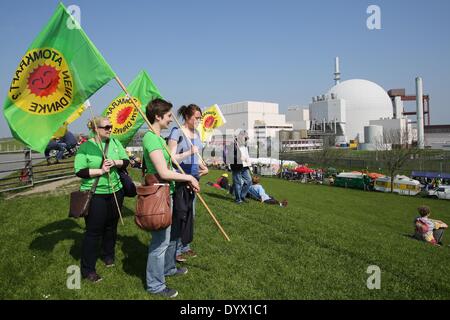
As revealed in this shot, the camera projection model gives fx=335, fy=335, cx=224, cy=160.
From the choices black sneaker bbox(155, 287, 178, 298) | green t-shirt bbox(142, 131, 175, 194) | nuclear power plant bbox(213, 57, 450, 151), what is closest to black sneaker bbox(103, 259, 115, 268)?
black sneaker bbox(155, 287, 178, 298)

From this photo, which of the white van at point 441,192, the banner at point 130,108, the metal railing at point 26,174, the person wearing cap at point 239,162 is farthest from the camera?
the white van at point 441,192

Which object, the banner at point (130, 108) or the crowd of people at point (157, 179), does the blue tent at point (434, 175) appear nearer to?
the banner at point (130, 108)

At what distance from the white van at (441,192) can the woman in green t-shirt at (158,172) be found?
29.7 m

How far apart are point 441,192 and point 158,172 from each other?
99.4 feet

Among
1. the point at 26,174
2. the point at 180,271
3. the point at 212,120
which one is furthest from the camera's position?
the point at 212,120

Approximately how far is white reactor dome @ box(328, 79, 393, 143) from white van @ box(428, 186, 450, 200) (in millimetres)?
94450

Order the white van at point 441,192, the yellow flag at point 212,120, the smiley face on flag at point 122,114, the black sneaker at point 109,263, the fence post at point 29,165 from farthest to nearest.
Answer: the white van at point 441,192 → the yellow flag at point 212,120 → the fence post at point 29,165 → the smiley face on flag at point 122,114 → the black sneaker at point 109,263

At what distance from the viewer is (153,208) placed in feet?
11.6

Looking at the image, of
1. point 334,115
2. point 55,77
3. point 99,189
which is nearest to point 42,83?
point 55,77

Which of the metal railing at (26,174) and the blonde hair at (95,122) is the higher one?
the blonde hair at (95,122)

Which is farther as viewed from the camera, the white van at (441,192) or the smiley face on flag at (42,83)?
the white van at (441,192)

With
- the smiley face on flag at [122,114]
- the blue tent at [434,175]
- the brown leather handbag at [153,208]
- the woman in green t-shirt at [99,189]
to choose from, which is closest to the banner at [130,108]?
the smiley face on flag at [122,114]

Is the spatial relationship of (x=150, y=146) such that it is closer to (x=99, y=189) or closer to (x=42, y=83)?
(x=99, y=189)

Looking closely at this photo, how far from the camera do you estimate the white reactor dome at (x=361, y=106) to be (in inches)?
4724
